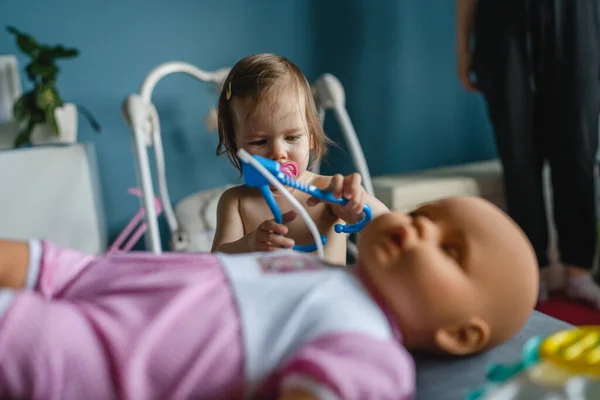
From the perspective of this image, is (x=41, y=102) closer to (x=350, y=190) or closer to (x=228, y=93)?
(x=228, y=93)

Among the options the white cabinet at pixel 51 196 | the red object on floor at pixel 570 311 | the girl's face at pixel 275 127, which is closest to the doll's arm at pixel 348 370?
the girl's face at pixel 275 127

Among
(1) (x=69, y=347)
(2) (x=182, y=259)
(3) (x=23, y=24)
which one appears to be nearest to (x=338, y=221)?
(2) (x=182, y=259)

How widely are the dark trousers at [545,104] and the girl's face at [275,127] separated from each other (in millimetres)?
1007

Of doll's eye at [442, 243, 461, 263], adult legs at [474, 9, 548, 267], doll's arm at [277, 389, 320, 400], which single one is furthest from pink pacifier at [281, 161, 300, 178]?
adult legs at [474, 9, 548, 267]

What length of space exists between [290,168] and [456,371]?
37 cm

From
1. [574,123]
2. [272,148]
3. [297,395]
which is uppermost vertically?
[272,148]

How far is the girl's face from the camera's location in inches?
34.1

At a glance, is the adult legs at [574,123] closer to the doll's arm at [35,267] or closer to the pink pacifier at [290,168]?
the pink pacifier at [290,168]

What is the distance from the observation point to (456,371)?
2.16 ft

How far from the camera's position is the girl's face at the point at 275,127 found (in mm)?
866

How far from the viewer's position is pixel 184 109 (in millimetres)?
1816

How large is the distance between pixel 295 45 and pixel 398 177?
563 mm

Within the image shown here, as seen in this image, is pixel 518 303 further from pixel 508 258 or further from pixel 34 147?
pixel 34 147

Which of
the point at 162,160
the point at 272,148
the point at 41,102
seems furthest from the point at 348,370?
the point at 41,102
